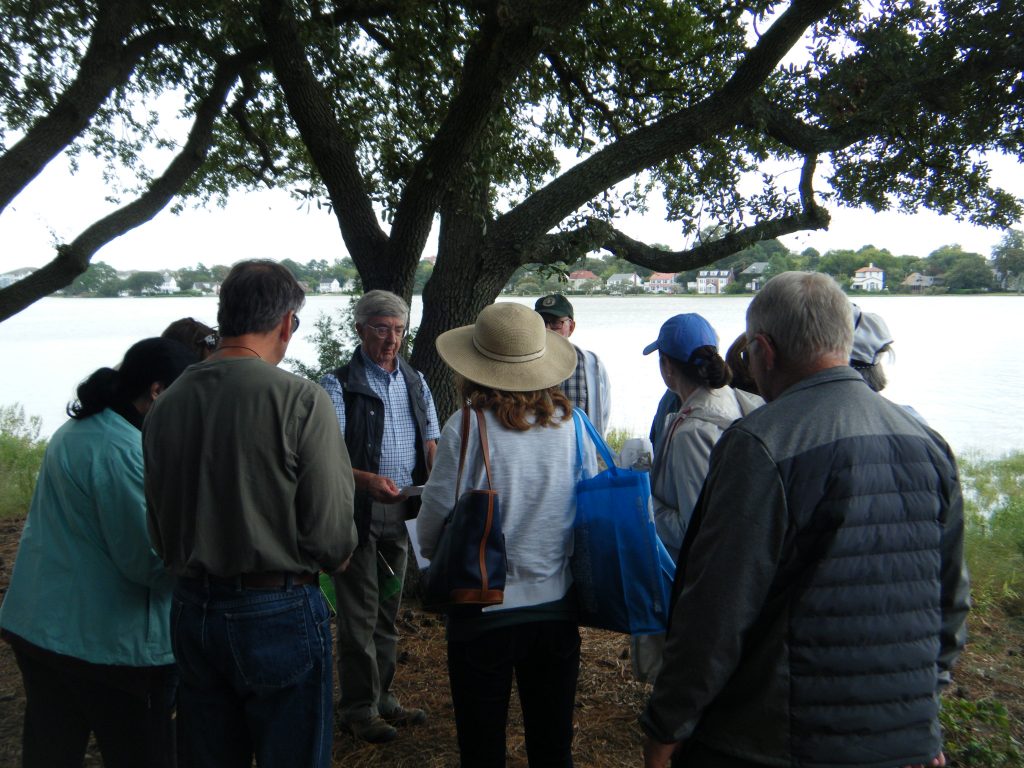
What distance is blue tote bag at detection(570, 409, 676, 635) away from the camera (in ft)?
7.09

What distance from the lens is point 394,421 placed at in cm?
346

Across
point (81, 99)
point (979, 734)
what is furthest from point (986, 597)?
point (81, 99)

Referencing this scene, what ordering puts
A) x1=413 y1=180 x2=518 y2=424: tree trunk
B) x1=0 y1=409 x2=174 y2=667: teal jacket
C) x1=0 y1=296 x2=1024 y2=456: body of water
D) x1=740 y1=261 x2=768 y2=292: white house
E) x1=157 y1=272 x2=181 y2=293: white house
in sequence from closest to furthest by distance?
x1=0 y1=409 x2=174 y2=667: teal jacket
x1=413 y1=180 x2=518 y2=424: tree trunk
x1=740 y1=261 x2=768 y2=292: white house
x1=0 y1=296 x2=1024 y2=456: body of water
x1=157 y1=272 x2=181 y2=293: white house

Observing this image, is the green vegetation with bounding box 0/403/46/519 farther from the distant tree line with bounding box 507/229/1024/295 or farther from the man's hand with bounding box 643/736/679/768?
the man's hand with bounding box 643/736/679/768

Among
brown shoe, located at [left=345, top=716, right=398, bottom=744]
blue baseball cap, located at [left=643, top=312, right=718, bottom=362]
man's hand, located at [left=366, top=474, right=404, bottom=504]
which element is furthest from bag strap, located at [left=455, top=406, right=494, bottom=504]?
brown shoe, located at [left=345, top=716, right=398, bottom=744]

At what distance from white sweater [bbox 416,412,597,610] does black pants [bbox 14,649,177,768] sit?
1.04 m

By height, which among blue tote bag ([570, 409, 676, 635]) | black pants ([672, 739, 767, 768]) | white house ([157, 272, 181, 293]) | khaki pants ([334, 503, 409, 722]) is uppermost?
white house ([157, 272, 181, 293])

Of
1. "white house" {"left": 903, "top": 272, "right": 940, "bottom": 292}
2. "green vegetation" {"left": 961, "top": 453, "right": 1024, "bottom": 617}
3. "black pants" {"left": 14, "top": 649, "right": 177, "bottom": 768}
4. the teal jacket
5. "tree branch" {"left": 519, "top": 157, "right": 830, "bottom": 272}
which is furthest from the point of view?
"white house" {"left": 903, "top": 272, "right": 940, "bottom": 292}

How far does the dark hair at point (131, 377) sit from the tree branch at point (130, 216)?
4640mm

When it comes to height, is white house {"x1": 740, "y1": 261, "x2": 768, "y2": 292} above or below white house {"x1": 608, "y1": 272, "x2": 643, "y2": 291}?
below

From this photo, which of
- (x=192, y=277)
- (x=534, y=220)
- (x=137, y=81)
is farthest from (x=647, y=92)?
(x=192, y=277)

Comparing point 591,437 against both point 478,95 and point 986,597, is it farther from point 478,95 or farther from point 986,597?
point 986,597

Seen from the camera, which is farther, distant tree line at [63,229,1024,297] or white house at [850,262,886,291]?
white house at [850,262,886,291]

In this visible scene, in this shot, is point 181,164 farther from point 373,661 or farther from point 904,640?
point 904,640
